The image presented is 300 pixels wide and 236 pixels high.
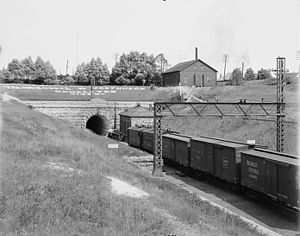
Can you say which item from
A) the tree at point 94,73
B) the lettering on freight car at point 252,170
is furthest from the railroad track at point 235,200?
the tree at point 94,73

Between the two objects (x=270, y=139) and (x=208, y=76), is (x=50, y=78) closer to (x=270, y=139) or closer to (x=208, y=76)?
(x=208, y=76)

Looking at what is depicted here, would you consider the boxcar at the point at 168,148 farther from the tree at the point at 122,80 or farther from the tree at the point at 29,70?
the tree at the point at 29,70

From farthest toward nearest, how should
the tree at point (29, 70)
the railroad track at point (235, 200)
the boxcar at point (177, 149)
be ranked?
the tree at point (29, 70), the boxcar at point (177, 149), the railroad track at point (235, 200)

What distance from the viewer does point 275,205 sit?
65.8 feet

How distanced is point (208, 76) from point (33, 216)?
2812 inches

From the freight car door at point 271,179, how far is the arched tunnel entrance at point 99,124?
43.3 metres

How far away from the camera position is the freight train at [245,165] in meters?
17.8

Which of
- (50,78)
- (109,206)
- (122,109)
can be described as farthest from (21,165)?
(50,78)

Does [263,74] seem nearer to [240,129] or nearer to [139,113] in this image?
[139,113]

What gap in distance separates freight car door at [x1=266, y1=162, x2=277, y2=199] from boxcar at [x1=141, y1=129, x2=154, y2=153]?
60.1ft

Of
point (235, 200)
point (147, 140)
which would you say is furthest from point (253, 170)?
point (147, 140)

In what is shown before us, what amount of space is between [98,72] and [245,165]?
78559 millimetres

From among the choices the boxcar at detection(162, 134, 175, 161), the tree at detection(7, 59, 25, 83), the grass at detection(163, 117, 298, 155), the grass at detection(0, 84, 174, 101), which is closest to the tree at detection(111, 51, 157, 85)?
the grass at detection(0, 84, 174, 101)

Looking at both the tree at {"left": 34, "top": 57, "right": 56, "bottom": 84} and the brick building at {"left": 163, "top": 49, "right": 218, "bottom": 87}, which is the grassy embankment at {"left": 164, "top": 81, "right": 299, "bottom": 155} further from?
the tree at {"left": 34, "top": 57, "right": 56, "bottom": 84}
